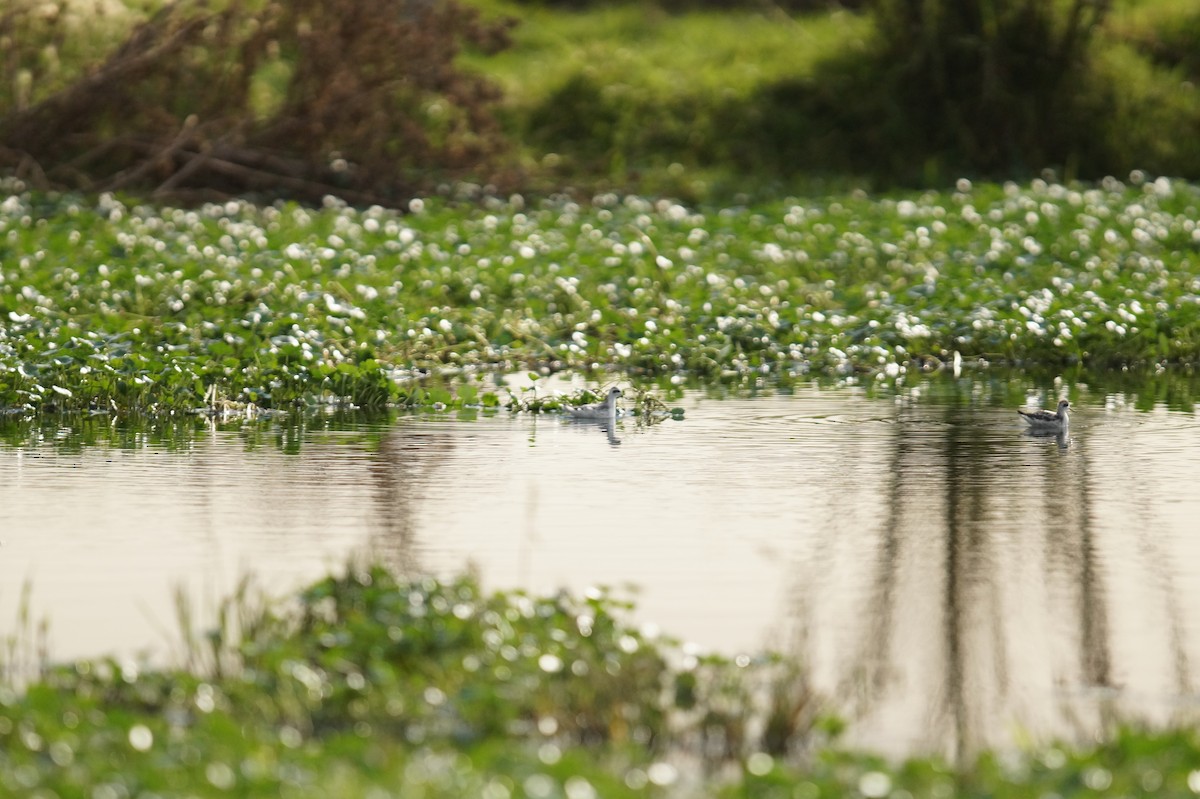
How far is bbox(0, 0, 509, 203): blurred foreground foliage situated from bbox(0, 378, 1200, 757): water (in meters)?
12.0

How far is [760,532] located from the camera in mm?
10195

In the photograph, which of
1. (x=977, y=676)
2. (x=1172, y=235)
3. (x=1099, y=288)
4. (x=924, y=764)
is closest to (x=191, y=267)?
(x=1099, y=288)

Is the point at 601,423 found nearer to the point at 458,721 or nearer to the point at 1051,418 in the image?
the point at 1051,418

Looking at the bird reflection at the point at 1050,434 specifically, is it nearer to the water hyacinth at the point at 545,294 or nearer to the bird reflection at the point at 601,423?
the bird reflection at the point at 601,423

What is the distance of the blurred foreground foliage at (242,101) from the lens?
25.6 meters

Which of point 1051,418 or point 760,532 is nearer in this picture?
point 760,532

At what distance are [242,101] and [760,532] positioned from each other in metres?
17.7

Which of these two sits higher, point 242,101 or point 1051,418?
point 242,101

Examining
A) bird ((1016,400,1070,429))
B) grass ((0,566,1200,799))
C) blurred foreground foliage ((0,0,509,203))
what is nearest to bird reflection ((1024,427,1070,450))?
bird ((1016,400,1070,429))

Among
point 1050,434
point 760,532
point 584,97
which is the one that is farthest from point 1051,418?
point 584,97

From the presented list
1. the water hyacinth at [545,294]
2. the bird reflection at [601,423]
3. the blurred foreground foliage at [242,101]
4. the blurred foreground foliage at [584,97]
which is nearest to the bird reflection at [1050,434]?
the bird reflection at [601,423]

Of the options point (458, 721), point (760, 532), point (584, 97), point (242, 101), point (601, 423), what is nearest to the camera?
point (458, 721)

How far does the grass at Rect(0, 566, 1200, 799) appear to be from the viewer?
18.9ft

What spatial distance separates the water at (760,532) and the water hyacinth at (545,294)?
148cm
